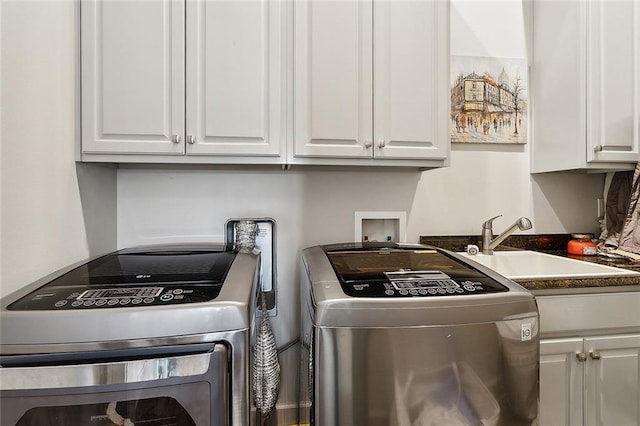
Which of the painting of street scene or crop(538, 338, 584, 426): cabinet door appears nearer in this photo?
crop(538, 338, 584, 426): cabinet door

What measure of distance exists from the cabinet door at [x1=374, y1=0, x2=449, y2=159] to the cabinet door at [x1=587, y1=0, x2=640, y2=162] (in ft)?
2.63

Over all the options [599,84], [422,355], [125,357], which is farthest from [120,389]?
[599,84]

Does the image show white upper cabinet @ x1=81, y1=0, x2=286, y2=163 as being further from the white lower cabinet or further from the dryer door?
the white lower cabinet

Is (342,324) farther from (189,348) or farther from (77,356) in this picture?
(77,356)

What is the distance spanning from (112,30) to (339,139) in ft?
3.07

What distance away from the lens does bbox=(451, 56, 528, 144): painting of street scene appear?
1905 mm

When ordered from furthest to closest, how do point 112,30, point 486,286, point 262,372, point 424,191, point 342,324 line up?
point 424,191
point 262,372
point 112,30
point 486,286
point 342,324

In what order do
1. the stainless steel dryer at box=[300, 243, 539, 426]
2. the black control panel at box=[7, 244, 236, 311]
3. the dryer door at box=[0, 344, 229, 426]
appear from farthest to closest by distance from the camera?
the stainless steel dryer at box=[300, 243, 539, 426] → the black control panel at box=[7, 244, 236, 311] → the dryer door at box=[0, 344, 229, 426]

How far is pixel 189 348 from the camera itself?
82 centimetres

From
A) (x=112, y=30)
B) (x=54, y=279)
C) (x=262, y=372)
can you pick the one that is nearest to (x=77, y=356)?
(x=54, y=279)

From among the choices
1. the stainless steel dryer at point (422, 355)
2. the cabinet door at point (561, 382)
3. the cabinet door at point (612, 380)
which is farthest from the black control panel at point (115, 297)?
the cabinet door at point (612, 380)

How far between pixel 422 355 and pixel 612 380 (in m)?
1.02

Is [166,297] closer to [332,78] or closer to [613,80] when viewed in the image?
[332,78]

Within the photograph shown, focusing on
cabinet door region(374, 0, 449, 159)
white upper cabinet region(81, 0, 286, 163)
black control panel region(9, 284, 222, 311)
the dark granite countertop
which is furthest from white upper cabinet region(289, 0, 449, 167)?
black control panel region(9, 284, 222, 311)
